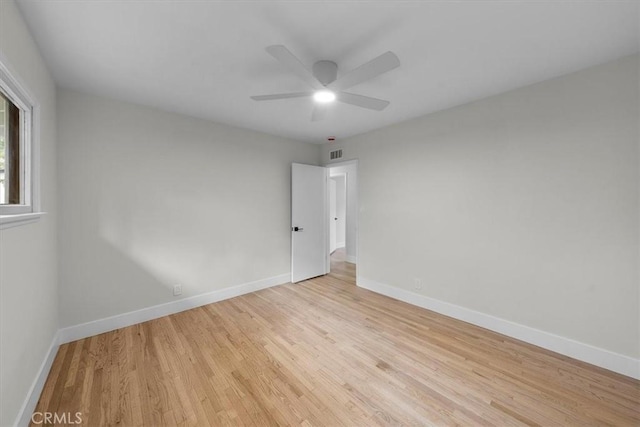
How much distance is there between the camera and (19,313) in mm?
1396

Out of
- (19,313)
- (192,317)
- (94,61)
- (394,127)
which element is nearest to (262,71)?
(94,61)

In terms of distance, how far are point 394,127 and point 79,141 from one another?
359 centimetres

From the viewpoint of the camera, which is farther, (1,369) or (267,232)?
(267,232)

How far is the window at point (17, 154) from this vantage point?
139 centimetres

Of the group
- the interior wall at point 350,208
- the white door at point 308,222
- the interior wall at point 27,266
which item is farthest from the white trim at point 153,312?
the interior wall at point 350,208

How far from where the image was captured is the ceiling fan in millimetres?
1466

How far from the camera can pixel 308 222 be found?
430 cm

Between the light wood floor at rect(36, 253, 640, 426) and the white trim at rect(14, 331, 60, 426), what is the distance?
0.05m

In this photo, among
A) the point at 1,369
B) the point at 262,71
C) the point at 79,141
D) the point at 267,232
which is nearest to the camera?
the point at 1,369

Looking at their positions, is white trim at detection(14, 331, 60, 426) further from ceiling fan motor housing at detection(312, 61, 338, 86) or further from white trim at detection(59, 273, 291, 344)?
ceiling fan motor housing at detection(312, 61, 338, 86)

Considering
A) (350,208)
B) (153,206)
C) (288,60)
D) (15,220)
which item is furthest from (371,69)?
(350,208)

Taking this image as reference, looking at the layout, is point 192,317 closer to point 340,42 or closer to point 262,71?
point 262,71

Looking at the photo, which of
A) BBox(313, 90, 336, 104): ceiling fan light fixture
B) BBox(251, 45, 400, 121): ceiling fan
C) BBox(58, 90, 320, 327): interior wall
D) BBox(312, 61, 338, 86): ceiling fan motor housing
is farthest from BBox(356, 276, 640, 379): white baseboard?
BBox(312, 61, 338, 86): ceiling fan motor housing

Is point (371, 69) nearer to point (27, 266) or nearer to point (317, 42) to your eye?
point (317, 42)
